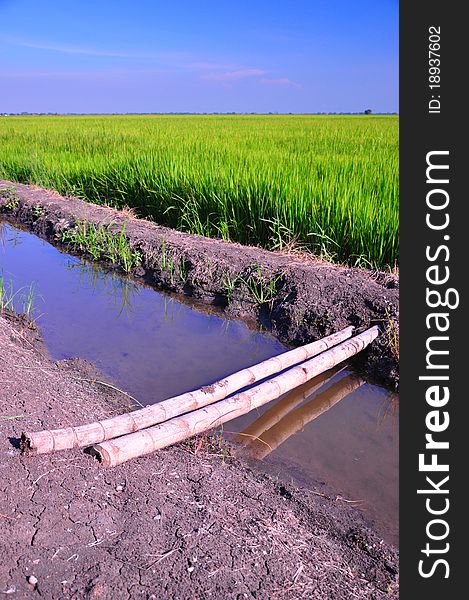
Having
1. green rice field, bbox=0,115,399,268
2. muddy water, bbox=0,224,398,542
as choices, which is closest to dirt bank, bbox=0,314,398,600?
muddy water, bbox=0,224,398,542

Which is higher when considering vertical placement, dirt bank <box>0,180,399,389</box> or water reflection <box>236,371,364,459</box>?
dirt bank <box>0,180,399,389</box>

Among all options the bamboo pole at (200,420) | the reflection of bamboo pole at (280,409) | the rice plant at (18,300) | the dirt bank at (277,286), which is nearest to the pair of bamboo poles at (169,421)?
the bamboo pole at (200,420)

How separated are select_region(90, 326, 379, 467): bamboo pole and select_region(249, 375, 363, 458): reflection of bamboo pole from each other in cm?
23

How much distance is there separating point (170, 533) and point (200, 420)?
2.17ft

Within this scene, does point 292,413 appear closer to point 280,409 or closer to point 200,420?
point 280,409

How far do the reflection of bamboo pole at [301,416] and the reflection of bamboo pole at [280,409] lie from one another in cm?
3

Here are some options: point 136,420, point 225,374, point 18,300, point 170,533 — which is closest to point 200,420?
point 136,420

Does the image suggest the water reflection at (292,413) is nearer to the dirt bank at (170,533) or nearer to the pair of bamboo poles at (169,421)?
the pair of bamboo poles at (169,421)

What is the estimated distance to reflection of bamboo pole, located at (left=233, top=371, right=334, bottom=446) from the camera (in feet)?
9.83

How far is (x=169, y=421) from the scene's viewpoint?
252 cm

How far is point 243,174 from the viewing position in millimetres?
6156

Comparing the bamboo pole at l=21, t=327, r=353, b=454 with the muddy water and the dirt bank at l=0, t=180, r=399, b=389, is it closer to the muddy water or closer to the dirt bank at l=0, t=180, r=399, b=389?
the muddy water

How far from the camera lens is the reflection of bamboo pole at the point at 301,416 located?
2920 millimetres

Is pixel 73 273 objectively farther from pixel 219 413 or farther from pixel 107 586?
pixel 107 586
